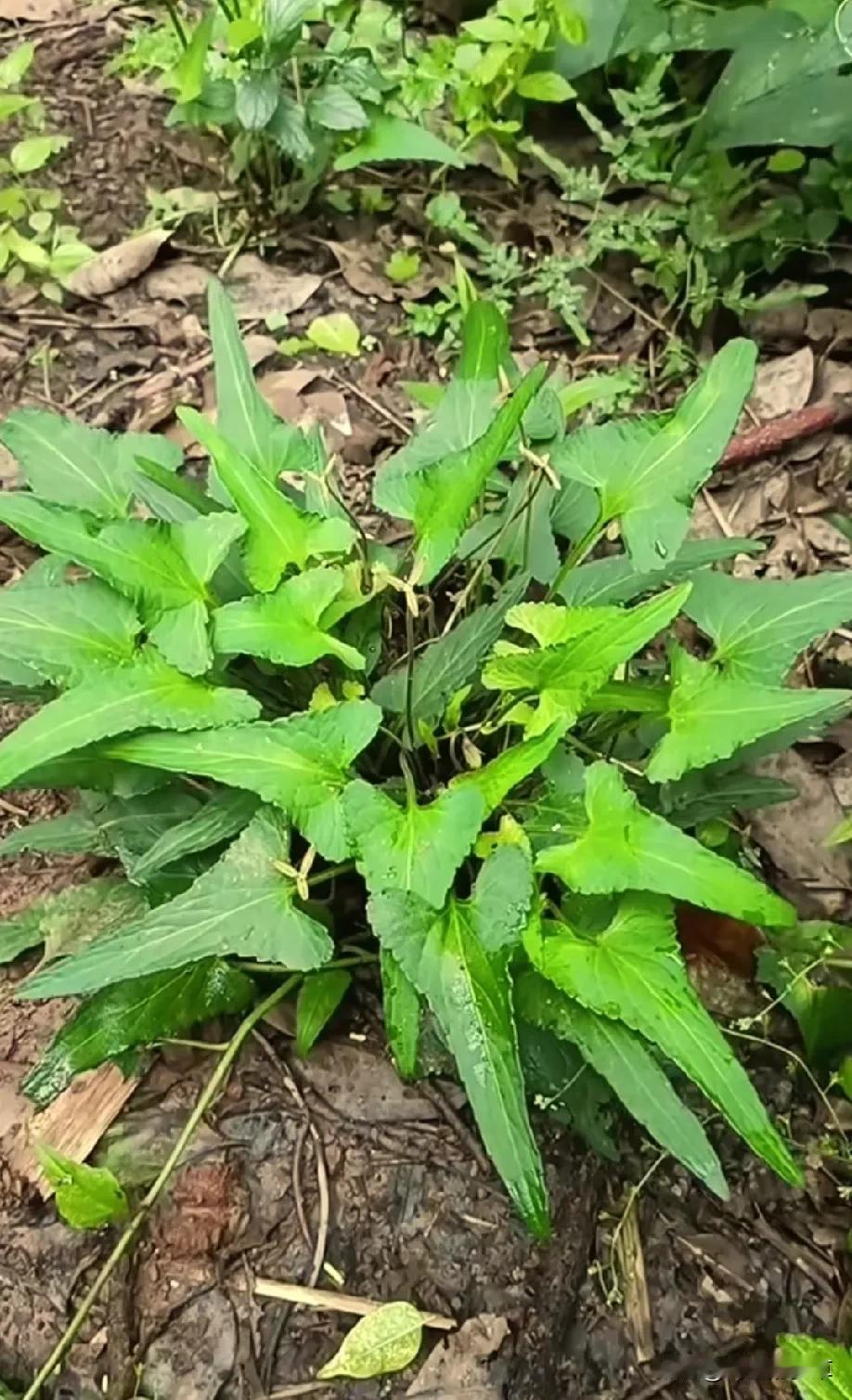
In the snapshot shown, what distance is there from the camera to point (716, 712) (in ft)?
4.54

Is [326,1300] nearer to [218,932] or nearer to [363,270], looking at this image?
[218,932]

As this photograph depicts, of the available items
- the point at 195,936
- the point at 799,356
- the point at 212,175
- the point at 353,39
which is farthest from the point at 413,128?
the point at 195,936

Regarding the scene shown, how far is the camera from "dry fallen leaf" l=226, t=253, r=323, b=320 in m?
2.29

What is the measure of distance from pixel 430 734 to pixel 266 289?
43.5 inches

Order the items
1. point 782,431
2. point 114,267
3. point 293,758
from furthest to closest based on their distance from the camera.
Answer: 1. point 114,267
2. point 782,431
3. point 293,758

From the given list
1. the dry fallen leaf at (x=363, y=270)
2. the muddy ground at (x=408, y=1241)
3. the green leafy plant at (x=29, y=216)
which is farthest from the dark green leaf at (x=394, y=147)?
the muddy ground at (x=408, y=1241)

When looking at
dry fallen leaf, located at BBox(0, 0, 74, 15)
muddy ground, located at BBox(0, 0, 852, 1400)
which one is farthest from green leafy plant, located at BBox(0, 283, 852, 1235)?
dry fallen leaf, located at BBox(0, 0, 74, 15)

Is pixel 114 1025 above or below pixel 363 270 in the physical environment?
below

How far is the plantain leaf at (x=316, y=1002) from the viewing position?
5.02 ft

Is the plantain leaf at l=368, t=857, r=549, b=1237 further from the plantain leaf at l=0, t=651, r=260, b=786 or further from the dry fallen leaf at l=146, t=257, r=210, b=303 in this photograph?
the dry fallen leaf at l=146, t=257, r=210, b=303

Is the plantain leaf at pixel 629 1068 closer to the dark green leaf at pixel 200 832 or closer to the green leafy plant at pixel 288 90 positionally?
the dark green leaf at pixel 200 832

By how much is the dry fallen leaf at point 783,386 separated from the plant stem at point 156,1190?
122 cm

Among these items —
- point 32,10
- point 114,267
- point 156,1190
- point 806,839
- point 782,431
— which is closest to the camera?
point 156,1190

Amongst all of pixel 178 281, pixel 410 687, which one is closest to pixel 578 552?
pixel 410 687
